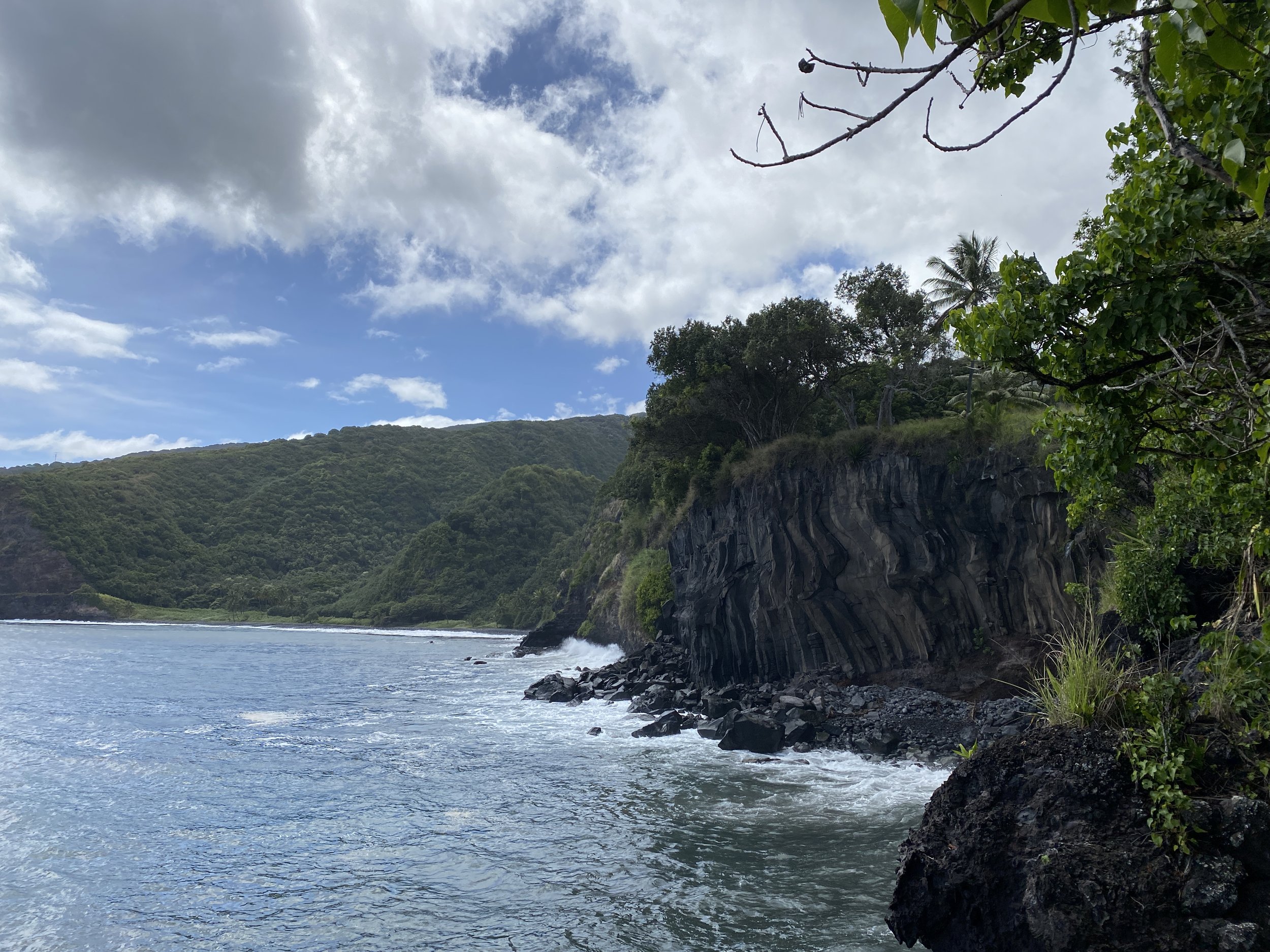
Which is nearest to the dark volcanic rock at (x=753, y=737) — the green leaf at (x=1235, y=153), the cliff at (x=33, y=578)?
the green leaf at (x=1235, y=153)

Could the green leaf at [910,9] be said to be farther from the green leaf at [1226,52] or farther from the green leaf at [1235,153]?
the green leaf at [1235,153]

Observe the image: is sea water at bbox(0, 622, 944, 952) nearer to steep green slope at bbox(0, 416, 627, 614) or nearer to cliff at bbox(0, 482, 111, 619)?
cliff at bbox(0, 482, 111, 619)

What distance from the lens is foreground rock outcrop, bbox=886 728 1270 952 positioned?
5637mm

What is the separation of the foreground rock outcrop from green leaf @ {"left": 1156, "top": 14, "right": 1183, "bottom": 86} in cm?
608

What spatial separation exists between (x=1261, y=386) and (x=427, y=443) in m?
151

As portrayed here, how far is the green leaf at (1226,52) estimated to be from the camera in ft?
6.70

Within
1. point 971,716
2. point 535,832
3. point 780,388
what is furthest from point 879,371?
point 535,832

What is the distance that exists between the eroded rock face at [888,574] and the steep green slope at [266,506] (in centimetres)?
7823

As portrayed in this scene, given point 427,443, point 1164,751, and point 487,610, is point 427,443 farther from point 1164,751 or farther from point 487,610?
point 1164,751

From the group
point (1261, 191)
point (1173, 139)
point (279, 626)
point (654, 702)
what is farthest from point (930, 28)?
point (279, 626)

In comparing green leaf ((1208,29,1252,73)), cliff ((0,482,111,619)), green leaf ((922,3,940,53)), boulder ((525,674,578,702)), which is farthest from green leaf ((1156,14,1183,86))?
cliff ((0,482,111,619))

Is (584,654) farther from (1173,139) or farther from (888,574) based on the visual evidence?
(1173,139)

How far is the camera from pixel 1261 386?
4.16m

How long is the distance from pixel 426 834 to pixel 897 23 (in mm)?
16387
